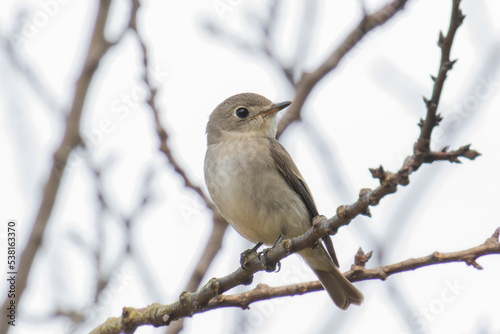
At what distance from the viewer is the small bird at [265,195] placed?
19.3ft

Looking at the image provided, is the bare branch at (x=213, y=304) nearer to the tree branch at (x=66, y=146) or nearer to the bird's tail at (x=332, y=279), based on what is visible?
the tree branch at (x=66, y=146)

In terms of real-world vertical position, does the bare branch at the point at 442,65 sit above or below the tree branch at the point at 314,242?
above

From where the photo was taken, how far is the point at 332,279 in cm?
648

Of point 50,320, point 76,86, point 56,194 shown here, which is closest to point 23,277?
point 56,194

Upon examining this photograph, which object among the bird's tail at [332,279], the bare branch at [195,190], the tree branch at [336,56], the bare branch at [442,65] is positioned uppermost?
the bare branch at [442,65]

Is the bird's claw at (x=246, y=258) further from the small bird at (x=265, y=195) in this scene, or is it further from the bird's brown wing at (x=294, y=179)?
the bird's brown wing at (x=294, y=179)

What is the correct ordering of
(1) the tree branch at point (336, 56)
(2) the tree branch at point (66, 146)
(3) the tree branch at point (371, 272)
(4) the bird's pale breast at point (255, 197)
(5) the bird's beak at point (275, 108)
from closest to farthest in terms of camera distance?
1. (3) the tree branch at point (371, 272)
2. (2) the tree branch at point (66, 146)
3. (1) the tree branch at point (336, 56)
4. (4) the bird's pale breast at point (255, 197)
5. (5) the bird's beak at point (275, 108)

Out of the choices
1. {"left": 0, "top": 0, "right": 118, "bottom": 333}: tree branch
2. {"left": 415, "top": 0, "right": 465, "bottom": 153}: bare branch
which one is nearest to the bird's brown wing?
{"left": 0, "top": 0, "right": 118, "bottom": 333}: tree branch

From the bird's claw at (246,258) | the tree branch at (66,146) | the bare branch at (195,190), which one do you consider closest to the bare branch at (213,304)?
the bird's claw at (246,258)

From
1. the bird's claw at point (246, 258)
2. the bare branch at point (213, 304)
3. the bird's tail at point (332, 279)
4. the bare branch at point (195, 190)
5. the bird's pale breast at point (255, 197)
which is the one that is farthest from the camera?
the bird's tail at point (332, 279)

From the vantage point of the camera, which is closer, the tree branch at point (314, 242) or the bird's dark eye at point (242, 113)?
the tree branch at point (314, 242)

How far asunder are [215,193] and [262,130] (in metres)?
1.34

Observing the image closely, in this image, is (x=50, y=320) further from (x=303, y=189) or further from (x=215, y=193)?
(x=303, y=189)

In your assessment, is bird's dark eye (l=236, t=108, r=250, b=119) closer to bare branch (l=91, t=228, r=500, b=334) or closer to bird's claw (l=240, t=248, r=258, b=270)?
bird's claw (l=240, t=248, r=258, b=270)
